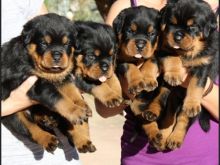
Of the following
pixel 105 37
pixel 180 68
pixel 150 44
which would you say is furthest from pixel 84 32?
pixel 180 68

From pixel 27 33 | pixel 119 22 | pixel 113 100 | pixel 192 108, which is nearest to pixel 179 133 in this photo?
pixel 192 108

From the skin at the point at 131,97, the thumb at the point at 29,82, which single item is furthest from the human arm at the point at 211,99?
the thumb at the point at 29,82

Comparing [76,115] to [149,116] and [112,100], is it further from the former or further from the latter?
[149,116]

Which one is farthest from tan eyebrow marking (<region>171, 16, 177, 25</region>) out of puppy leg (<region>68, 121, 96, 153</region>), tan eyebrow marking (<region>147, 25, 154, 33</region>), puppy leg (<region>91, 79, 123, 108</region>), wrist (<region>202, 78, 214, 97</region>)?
puppy leg (<region>68, 121, 96, 153</region>)

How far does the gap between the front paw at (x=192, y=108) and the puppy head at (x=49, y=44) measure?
0.66 metres

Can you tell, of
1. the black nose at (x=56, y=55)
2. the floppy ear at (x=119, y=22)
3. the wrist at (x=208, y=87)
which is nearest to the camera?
the black nose at (x=56, y=55)

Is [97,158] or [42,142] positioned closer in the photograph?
[42,142]

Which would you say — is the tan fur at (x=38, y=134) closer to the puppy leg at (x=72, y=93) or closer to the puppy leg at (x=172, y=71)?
the puppy leg at (x=72, y=93)

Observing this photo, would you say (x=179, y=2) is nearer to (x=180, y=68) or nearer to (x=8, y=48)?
(x=180, y=68)

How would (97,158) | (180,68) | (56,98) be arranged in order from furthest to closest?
(97,158) → (180,68) → (56,98)

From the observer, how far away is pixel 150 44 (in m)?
3.00

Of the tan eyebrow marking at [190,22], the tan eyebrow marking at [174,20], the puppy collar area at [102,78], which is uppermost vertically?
the tan eyebrow marking at [174,20]

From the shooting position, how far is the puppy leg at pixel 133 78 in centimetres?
288

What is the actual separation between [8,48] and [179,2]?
959mm
